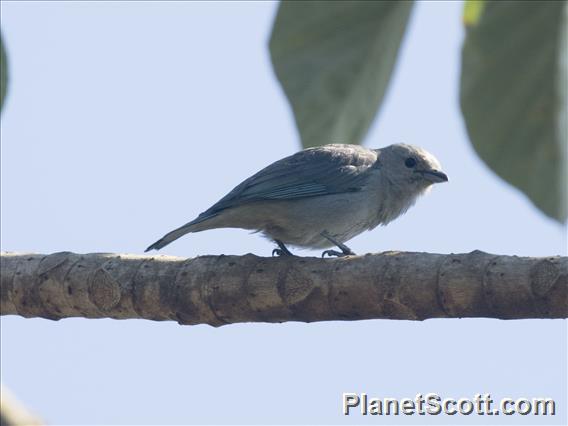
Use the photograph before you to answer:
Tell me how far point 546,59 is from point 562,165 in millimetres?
322

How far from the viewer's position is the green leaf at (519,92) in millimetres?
2199

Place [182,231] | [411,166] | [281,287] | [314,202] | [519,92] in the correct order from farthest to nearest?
[411,166] < [314,202] < [182,231] < [281,287] < [519,92]

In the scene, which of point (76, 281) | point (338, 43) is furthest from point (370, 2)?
point (76, 281)

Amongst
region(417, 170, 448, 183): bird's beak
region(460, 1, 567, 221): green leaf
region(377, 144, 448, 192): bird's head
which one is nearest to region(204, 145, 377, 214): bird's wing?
region(377, 144, 448, 192): bird's head

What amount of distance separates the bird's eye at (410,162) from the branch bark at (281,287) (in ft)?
9.46

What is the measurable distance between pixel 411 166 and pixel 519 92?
463 centimetres

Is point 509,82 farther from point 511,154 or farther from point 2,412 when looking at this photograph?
point 2,412

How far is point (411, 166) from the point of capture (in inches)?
273

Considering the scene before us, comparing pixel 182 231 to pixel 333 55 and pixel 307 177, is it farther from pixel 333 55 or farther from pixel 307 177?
pixel 333 55

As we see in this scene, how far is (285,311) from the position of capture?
4.06 metres

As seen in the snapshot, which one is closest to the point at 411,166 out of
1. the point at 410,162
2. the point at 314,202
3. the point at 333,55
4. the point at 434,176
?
the point at 410,162

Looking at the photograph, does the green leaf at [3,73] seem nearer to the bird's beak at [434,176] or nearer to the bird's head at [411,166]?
the bird's head at [411,166]

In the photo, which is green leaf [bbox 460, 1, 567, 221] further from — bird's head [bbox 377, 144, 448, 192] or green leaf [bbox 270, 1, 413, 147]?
bird's head [bbox 377, 144, 448, 192]

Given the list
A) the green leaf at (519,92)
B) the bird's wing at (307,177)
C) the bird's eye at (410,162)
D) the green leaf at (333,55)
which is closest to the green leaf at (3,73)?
the green leaf at (333,55)
